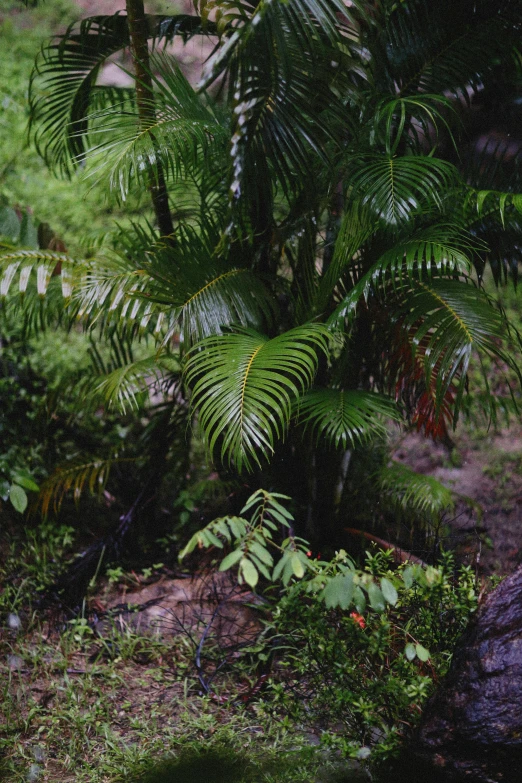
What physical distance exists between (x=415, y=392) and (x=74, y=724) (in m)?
1.94

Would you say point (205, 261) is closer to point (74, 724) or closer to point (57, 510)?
point (57, 510)

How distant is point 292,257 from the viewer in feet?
10.5

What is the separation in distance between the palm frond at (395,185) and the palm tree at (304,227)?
0.03 feet

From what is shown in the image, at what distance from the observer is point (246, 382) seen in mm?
2441

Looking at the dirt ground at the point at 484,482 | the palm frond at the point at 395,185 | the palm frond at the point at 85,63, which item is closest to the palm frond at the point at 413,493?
the dirt ground at the point at 484,482

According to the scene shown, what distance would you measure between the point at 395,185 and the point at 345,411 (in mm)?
862

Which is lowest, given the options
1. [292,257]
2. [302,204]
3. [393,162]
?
[292,257]

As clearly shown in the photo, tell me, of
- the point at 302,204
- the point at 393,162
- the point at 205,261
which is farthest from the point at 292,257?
the point at 393,162

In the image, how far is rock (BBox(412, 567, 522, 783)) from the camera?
6.44 ft

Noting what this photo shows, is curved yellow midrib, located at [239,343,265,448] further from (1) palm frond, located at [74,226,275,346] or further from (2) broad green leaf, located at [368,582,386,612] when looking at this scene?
(2) broad green leaf, located at [368,582,386,612]

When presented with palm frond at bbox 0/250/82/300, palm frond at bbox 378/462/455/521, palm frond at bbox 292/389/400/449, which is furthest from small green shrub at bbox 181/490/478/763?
palm frond at bbox 0/250/82/300

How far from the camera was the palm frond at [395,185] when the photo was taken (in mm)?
2553

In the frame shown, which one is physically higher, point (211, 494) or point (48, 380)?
point (48, 380)

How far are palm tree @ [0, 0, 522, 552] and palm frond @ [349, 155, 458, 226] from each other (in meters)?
0.01
